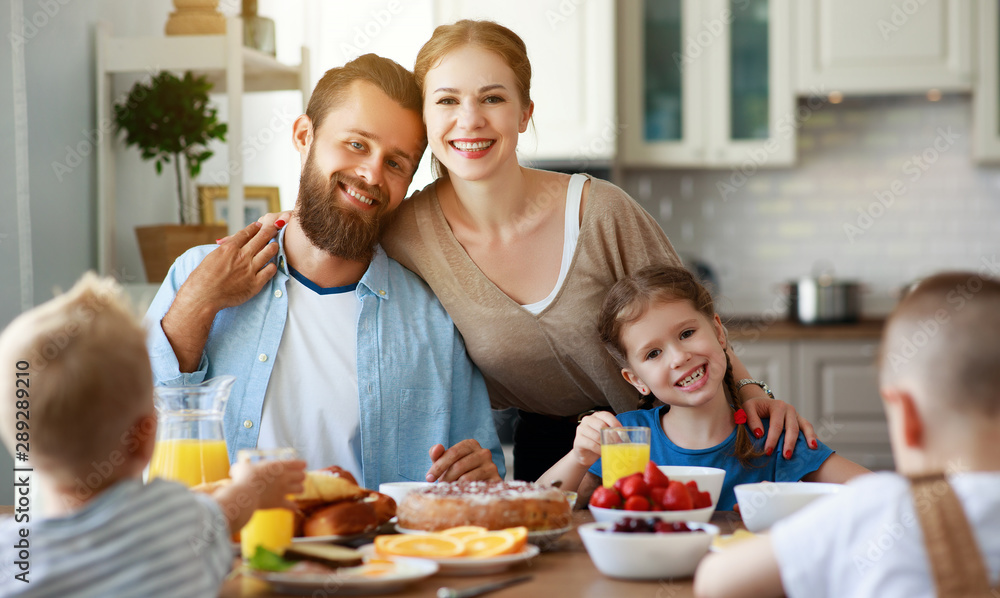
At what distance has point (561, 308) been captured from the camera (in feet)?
6.30

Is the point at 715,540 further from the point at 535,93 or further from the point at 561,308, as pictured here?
the point at 535,93

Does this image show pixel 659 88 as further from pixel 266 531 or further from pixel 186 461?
pixel 266 531

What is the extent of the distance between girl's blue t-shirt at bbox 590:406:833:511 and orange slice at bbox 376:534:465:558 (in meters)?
0.64

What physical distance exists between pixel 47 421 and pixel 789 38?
12.9 feet

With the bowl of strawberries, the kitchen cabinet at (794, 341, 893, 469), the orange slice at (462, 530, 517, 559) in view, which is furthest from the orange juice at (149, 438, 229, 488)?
the kitchen cabinet at (794, 341, 893, 469)

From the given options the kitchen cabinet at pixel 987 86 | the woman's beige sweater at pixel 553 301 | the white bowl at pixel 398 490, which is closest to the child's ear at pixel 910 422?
the white bowl at pixel 398 490

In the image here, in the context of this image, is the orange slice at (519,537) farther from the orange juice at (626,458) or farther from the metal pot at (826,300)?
the metal pot at (826,300)

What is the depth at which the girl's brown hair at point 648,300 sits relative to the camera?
177cm

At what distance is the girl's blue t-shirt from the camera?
5.40ft

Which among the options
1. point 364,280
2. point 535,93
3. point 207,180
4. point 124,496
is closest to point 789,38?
point 535,93

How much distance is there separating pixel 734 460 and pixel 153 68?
1862mm

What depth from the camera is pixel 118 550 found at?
33.7 inches

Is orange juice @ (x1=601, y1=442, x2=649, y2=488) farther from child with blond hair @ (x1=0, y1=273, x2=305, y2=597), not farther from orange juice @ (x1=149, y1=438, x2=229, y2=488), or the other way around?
child with blond hair @ (x1=0, y1=273, x2=305, y2=597)

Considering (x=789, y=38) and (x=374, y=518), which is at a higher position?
(x=789, y=38)
